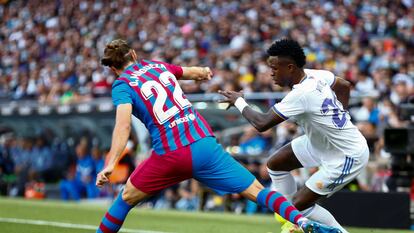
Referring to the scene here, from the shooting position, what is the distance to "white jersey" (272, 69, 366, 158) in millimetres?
7285

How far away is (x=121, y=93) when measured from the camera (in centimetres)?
688

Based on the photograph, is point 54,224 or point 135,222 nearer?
point 54,224

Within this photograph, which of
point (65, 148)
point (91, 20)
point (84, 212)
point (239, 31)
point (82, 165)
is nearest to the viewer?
point (84, 212)

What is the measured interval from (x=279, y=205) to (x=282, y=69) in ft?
4.40

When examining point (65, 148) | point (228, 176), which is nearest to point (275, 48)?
point (228, 176)

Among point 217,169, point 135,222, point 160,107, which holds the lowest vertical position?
point 135,222

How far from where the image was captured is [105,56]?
715 centimetres

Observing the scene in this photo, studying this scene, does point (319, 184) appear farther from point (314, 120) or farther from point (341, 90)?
point (341, 90)

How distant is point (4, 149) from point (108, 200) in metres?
5.48

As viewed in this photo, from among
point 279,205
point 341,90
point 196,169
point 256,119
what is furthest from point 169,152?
→ point 341,90

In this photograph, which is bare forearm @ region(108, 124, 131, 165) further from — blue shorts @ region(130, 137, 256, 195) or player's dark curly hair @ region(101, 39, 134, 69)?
player's dark curly hair @ region(101, 39, 134, 69)

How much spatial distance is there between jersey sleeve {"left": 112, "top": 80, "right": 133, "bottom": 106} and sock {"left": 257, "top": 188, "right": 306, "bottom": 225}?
1369 mm

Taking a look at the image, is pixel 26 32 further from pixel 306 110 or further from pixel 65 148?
pixel 306 110

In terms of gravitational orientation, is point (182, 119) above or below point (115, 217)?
above
